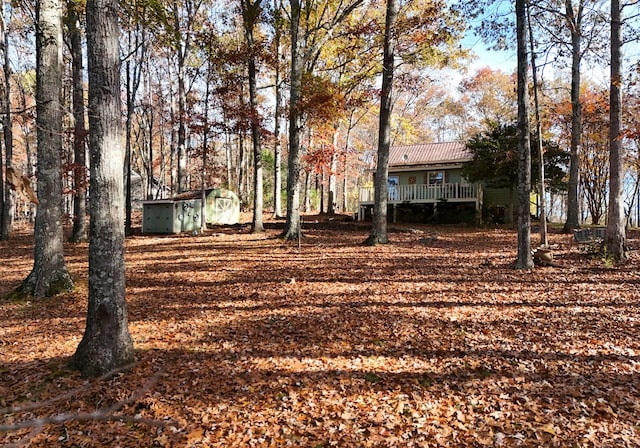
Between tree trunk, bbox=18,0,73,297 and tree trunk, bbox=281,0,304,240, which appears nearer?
tree trunk, bbox=18,0,73,297

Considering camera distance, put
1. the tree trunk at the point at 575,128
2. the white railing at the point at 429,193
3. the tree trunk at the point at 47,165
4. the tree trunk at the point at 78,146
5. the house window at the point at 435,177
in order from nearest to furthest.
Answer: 1. the tree trunk at the point at 47,165
2. the tree trunk at the point at 78,146
3. the tree trunk at the point at 575,128
4. the white railing at the point at 429,193
5. the house window at the point at 435,177

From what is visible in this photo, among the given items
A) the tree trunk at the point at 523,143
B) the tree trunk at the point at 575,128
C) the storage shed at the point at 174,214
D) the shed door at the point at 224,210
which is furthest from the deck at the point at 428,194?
the tree trunk at the point at 523,143

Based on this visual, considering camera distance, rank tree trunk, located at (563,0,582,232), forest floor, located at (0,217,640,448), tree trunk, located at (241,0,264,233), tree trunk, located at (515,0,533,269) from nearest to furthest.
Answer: forest floor, located at (0,217,640,448)
tree trunk, located at (515,0,533,269)
tree trunk, located at (563,0,582,232)
tree trunk, located at (241,0,264,233)

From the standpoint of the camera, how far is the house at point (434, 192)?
19.4 metres

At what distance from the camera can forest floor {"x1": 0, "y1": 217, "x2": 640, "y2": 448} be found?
319 cm

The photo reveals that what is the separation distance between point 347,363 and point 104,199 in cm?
320

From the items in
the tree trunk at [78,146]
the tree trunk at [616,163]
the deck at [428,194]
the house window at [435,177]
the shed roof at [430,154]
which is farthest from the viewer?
the house window at [435,177]

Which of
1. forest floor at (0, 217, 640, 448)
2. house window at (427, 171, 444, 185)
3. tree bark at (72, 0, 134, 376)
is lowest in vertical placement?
forest floor at (0, 217, 640, 448)

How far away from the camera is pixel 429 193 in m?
20.2

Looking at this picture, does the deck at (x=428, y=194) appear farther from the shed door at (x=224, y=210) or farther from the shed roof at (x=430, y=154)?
the shed door at (x=224, y=210)

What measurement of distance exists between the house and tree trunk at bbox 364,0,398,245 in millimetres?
7870

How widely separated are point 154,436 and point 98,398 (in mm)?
938

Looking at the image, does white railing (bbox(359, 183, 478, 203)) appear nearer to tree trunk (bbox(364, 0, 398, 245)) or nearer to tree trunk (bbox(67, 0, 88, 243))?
tree trunk (bbox(364, 0, 398, 245))

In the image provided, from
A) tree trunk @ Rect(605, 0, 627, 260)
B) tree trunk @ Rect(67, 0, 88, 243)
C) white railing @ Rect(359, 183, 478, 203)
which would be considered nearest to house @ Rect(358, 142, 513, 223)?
white railing @ Rect(359, 183, 478, 203)
